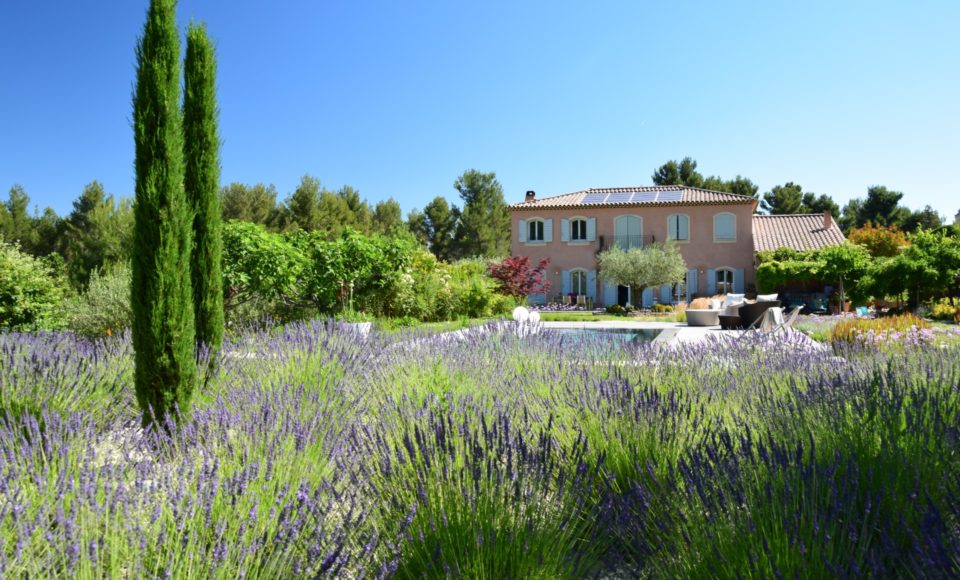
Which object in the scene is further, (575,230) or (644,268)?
(575,230)

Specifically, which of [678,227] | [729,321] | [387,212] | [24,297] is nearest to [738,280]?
[678,227]

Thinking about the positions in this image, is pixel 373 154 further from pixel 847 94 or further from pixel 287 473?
pixel 287 473

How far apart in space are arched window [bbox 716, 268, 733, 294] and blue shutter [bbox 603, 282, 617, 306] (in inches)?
181

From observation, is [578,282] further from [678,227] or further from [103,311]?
[103,311]

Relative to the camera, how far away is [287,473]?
79.6 inches

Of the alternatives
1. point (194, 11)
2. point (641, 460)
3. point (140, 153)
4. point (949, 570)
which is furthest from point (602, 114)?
point (949, 570)

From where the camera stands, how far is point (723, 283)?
26031mm

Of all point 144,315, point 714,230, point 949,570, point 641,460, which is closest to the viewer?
point 949,570

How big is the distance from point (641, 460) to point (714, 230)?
26.5m

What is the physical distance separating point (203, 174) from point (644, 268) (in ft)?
66.8

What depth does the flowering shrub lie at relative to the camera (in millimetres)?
6807

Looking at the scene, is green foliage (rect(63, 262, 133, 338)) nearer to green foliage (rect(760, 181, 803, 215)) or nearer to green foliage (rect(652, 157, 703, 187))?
green foliage (rect(652, 157, 703, 187))

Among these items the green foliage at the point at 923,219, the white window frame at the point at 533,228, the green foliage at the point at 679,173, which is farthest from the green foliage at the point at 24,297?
the green foliage at the point at 923,219

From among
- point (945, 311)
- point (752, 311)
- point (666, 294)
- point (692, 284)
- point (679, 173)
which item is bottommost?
point (945, 311)
